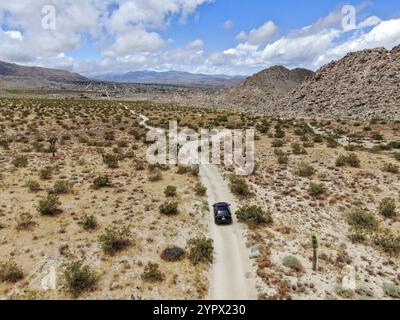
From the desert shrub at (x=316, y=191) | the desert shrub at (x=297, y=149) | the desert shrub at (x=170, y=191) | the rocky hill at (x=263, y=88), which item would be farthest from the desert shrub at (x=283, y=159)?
the rocky hill at (x=263, y=88)

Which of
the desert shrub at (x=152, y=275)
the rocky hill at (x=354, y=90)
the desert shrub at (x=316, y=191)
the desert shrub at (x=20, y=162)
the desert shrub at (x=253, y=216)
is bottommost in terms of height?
the desert shrub at (x=152, y=275)

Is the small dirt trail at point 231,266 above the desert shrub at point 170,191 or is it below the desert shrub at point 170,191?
below

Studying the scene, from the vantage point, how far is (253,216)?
79.0ft

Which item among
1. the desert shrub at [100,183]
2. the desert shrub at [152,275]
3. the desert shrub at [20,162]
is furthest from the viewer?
the desert shrub at [20,162]

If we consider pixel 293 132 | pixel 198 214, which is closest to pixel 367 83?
pixel 293 132

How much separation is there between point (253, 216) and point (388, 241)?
8440 mm

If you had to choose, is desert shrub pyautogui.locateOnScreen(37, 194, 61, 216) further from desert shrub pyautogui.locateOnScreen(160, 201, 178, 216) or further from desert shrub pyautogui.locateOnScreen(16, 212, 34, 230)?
desert shrub pyautogui.locateOnScreen(160, 201, 178, 216)

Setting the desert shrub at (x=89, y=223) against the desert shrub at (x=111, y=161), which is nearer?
the desert shrub at (x=89, y=223)

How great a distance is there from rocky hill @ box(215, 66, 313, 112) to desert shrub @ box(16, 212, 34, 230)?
105209mm

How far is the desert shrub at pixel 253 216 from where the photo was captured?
23734 millimetres

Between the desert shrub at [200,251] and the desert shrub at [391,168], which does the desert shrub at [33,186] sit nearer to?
the desert shrub at [200,251]

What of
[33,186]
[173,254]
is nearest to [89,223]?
[173,254]

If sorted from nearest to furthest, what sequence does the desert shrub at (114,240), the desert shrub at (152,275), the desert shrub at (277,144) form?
the desert shrub at (152,275)
the desert shrub at (114,240)
the desert shrub at (277,144)

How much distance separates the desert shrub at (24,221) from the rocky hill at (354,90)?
199 ft
